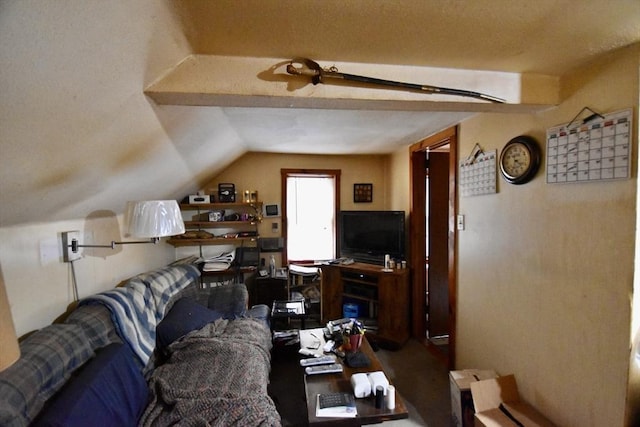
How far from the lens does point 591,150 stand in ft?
4.24

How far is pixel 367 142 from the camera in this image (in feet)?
10.0

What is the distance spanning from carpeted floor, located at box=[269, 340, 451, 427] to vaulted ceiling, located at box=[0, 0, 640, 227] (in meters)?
1.93

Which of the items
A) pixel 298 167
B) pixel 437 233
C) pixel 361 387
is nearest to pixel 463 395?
pixel 361 387

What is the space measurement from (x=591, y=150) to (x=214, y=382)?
226 centimetres

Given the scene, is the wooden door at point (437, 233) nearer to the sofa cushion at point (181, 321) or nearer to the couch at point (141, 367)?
the couch at point (141, 367)

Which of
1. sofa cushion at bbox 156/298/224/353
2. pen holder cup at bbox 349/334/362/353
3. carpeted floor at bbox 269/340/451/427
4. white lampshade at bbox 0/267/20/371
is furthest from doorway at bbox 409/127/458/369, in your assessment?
white lampshade at bbox 0/267/20/371

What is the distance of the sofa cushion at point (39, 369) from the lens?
0.97m

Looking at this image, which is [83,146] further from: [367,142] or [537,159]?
[367,142]

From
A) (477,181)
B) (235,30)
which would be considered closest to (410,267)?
(477,181)

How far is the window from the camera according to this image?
3.81 metres

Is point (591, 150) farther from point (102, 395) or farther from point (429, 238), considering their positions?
point (102, 395)

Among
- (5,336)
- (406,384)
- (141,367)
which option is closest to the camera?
(5,336)

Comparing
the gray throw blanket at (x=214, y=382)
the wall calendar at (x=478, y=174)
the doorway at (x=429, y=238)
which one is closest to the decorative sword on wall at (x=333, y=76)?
the wall calendar at (x=478, y=174)

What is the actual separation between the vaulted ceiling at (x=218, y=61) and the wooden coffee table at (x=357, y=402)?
151cm
